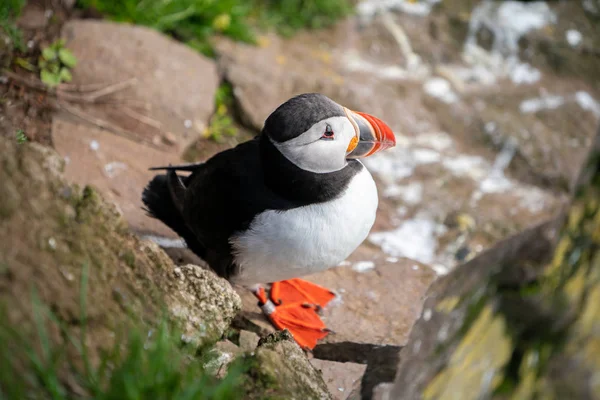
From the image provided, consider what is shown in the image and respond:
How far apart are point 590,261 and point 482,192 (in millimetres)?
1621

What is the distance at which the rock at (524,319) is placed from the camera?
460 cm

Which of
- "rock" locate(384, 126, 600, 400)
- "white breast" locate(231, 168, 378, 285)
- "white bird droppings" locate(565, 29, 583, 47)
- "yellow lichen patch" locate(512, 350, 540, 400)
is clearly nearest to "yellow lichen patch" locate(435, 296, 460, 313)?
"rock" locate(384, 126, 600, 400)

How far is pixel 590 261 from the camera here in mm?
5879

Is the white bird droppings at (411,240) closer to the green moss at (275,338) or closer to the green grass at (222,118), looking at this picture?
the green grass at (222,118)

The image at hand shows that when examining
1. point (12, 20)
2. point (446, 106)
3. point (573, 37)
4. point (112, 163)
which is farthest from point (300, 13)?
point (112, 163)

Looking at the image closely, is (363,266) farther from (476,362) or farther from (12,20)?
(12,20)

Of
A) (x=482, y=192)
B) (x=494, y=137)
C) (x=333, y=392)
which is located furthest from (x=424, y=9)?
(x=333, y=392)

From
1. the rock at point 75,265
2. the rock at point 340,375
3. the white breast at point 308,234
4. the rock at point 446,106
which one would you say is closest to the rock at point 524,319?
the rock at point 446,106

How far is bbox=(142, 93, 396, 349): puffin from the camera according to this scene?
2594mm

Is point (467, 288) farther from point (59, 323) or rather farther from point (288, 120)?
point (59, 323)

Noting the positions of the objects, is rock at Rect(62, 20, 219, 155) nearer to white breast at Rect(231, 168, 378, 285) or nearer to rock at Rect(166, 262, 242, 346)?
white breast at Rect(231, 168, 378, 285)

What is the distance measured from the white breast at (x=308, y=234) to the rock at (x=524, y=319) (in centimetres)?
135

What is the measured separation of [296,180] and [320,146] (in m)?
0.18

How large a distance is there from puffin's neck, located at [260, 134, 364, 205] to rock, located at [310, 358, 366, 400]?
782 mm
